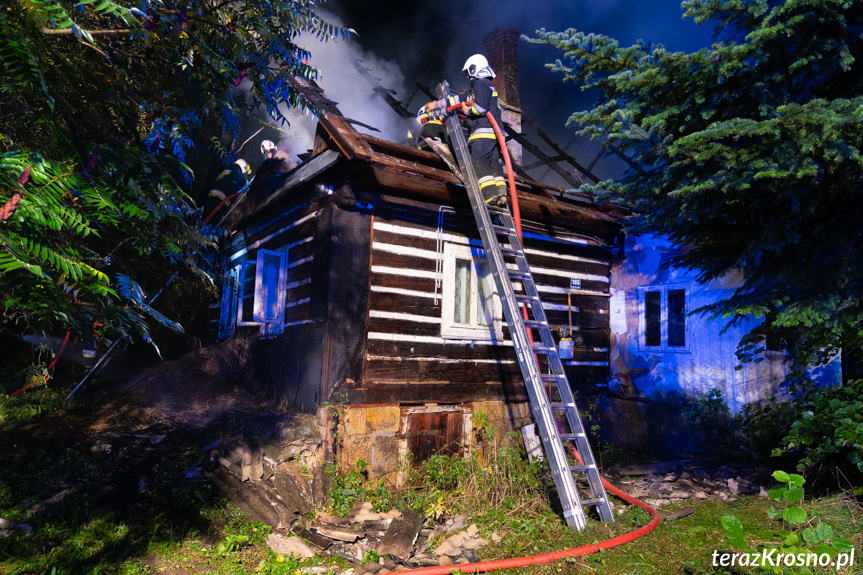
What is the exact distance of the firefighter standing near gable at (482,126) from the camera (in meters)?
7.25

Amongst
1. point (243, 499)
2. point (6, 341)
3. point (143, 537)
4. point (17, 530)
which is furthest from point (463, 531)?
point (6, 341)

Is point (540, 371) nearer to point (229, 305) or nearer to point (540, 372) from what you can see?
point (540, 372)

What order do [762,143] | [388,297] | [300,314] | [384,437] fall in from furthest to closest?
[300,314]
[388,297]
[384,437]
[762,143]

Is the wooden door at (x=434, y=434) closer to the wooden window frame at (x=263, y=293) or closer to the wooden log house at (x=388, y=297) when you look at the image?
the wooden log house at (x=388, y=297)

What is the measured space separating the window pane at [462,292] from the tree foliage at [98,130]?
12.7 feet

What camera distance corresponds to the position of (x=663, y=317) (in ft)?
31.3

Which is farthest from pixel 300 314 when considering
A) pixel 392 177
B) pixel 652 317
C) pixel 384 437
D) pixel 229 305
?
pixel 652 317

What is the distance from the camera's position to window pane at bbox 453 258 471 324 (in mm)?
8039

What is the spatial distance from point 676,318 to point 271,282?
24.0 ft

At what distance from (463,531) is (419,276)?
11.7ft

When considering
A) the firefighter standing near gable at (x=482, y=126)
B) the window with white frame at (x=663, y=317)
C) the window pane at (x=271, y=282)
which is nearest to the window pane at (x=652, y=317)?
the window with white frame at (x=663, y=317)

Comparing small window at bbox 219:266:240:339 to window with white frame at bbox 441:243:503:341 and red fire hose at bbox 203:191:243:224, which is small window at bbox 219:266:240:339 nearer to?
red fire hose at bbox 203:191:243:224

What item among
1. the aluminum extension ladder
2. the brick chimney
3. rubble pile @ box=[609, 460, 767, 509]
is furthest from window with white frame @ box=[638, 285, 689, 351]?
the brick chimney

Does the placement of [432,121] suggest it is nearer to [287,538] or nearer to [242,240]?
[242,240]
